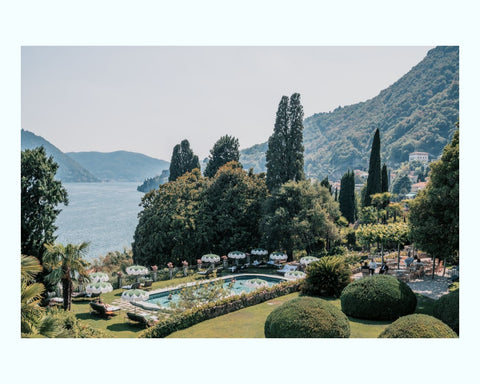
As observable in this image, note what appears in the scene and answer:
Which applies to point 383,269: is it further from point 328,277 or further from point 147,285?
point 147,285

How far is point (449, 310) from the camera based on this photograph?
33.5ft

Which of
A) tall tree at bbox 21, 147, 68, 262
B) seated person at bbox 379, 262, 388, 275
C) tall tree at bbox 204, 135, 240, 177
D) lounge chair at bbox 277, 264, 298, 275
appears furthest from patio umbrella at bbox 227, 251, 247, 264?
tall tree at bbox 204, 135, 240, 177

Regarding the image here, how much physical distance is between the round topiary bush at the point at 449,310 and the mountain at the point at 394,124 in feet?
155

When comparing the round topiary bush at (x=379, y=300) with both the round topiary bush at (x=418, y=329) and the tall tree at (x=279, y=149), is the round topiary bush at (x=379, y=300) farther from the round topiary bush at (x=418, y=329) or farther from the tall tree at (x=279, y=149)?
the tall tree at (x=279, y=149)

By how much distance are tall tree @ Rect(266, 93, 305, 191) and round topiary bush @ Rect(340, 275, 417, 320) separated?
42.4 feet

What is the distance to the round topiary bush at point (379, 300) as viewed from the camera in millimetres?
11711

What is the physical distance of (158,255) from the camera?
914 inches

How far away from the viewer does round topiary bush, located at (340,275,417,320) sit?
11.7m

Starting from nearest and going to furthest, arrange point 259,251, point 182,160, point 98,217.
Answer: point 259,251 → point 98,217 → point 182,160

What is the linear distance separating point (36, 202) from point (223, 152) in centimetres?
1862

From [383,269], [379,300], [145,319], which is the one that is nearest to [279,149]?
[383,269]

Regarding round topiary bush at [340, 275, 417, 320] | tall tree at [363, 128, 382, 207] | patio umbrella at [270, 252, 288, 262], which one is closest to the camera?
round topiary bush at [340, 275, 417, 320]

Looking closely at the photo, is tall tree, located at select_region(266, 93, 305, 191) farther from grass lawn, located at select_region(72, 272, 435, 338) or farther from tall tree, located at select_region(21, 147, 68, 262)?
tall tree, located at select_region(21, 147, 68, 262)
